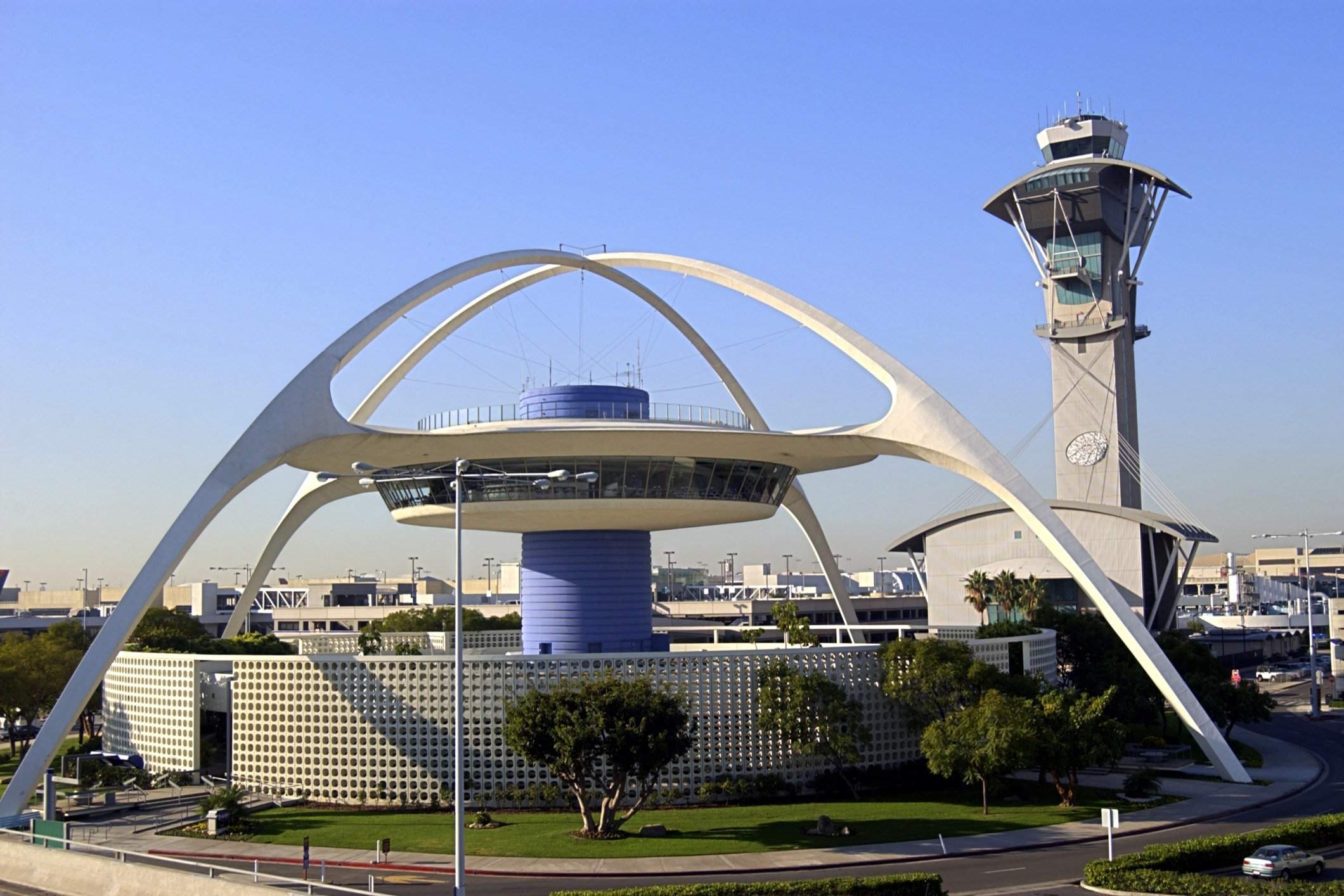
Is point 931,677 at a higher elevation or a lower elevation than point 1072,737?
higher

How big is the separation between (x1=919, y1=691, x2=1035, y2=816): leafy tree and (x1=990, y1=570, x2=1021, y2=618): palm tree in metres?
39.4

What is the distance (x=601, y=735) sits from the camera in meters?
36.8

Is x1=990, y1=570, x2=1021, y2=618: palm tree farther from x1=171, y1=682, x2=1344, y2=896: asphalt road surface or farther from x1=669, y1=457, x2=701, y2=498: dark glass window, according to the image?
x1=171, y1=682, x2=1344, y2=896: asphalt road surface

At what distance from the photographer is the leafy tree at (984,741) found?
131ft

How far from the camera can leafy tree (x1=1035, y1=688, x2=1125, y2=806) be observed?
41062mm

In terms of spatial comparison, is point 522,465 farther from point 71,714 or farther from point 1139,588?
point 1139,588

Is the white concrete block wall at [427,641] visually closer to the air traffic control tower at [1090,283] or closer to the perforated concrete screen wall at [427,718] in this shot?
the perforated concrete screen wall at [427,718]

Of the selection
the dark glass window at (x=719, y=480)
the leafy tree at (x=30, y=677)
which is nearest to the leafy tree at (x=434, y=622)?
the leafy tree at (x=30, y=677)

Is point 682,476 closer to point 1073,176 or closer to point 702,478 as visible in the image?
point 702,478

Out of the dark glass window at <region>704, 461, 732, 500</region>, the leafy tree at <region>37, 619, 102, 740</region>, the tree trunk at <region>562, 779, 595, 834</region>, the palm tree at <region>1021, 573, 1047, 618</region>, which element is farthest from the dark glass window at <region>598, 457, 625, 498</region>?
the palm tree at <region>1021, 573, 1047, 618</region>

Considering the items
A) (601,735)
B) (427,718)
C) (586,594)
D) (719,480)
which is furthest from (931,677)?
→ (427,718)

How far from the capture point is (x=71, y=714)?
4016 centimetres

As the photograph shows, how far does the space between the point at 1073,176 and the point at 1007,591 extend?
2076 inches

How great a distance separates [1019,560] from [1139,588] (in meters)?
9.52
